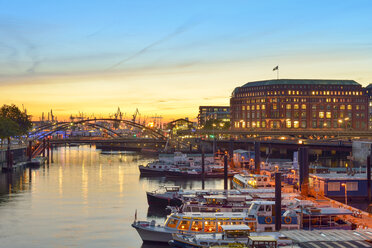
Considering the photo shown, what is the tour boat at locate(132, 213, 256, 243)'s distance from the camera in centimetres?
4006

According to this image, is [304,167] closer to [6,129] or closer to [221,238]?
[221,238]

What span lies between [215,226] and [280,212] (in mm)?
5641

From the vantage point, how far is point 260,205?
136 feet

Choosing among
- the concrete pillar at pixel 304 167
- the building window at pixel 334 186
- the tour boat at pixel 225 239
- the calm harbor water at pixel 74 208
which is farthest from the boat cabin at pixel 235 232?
the building window at pixel 334 186

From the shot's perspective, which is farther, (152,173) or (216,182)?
(152,173)

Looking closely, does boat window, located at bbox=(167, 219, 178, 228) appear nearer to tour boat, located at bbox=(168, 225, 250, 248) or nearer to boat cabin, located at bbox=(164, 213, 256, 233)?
boat cabin, located at bbox=(164, 213, 256, 233)

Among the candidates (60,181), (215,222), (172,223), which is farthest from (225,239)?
(60,181)

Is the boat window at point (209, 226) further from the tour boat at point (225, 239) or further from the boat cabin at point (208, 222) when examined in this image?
the tour boat at point (225, 239)

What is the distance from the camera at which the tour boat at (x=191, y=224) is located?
4006cm

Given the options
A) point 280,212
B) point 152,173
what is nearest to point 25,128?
point 152,173

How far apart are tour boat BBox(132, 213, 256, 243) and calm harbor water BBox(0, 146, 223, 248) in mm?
1441

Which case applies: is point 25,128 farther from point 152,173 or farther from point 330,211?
point 330,211

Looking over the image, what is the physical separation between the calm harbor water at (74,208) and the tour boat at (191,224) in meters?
1.44

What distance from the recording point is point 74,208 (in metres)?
60.7
